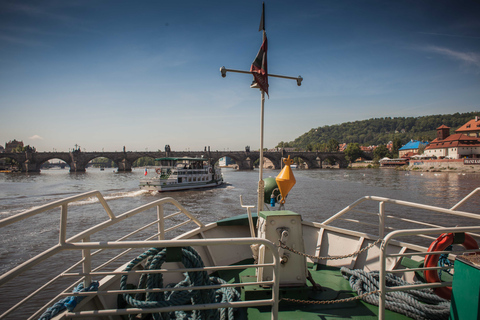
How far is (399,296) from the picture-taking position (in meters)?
2.99

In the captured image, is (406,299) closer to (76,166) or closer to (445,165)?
(445,165)

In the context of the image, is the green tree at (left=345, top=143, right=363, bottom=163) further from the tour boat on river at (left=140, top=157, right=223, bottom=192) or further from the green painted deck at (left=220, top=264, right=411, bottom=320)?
the green painted deck at (left=220, top=264, right=411, bottom=320)

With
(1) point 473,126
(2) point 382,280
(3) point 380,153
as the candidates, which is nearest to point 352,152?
(3) point 380,153

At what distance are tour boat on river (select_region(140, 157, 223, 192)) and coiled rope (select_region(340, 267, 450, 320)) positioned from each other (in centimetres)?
2722

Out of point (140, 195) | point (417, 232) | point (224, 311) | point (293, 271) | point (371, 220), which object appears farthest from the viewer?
point (140, 195)

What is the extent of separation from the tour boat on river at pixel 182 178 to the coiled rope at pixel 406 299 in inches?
1072

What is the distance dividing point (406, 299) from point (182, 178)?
29346 millimetres

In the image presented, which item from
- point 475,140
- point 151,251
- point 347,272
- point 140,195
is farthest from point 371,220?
point 475,140

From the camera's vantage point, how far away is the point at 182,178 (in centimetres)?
3106

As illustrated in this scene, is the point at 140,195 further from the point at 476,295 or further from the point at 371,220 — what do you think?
the point at 476,295

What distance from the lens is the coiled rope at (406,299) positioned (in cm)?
271

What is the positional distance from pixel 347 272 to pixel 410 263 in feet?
2.85

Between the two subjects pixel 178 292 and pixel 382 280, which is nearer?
pixel 382 280

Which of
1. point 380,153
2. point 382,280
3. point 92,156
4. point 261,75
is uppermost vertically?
point 380,153
